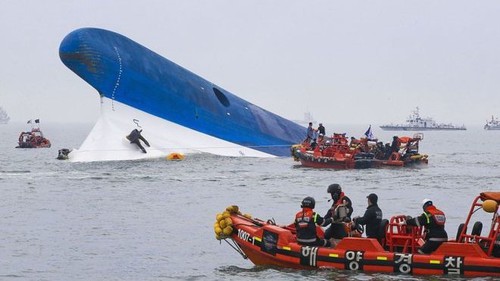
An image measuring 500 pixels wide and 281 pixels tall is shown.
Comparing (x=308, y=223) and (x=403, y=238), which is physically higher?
(x=308, y=223)

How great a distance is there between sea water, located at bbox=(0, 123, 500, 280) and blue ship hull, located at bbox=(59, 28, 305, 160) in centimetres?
247

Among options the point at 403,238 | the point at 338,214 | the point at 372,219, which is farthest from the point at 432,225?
the point at 338,214

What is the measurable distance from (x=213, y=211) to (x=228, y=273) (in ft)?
40.4

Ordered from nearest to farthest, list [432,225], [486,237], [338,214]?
[432,225]
[486,237]
[338,214]

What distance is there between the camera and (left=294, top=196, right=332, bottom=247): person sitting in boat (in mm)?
18578

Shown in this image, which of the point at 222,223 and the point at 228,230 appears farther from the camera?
the point at 222,223

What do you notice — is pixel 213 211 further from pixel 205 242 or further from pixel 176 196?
pixel 205 242

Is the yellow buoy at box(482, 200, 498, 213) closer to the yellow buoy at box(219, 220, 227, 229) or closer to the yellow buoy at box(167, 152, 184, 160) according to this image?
the yellow buoy at box(219, 220, 227, 229)

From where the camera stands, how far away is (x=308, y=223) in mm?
18594

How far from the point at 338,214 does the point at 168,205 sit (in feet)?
52.6

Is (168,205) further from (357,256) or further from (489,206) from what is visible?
(489,206)

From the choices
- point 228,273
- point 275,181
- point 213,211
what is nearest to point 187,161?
point 275,181

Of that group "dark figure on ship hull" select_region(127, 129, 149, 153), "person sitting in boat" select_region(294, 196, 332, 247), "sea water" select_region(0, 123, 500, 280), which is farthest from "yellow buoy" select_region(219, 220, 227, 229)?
"dark figure on ship hull" select_region(127, 129, 149, 153)

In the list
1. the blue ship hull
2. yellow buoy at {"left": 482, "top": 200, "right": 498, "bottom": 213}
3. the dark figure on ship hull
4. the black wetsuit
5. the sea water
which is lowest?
the sea water
